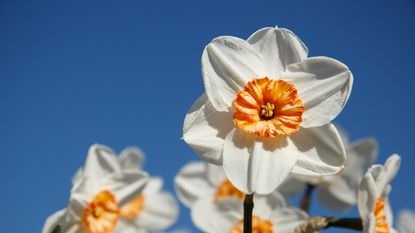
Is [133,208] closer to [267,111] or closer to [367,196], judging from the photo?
[267,111]

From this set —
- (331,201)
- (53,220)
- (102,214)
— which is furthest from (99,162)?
(331,201)

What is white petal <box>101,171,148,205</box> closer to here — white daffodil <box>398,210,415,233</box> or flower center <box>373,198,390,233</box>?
flower center <box>373,198,390,233</box>

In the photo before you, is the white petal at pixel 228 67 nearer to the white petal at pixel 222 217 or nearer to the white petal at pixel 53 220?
the white petal at pixel 222 217

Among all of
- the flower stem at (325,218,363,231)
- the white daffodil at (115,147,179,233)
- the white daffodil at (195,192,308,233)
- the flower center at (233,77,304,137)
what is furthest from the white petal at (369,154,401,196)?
the white daffodil at (115,147,179,233)

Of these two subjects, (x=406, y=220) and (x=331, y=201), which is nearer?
(x=331, y=201)

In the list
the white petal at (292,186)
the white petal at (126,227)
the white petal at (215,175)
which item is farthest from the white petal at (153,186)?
the white petal at (292,186)

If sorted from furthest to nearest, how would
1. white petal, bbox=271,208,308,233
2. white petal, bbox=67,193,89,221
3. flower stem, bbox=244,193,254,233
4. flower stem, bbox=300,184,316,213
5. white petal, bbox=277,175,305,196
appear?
white petal, bbox=277,175,305,196 < flower stem, bbox=300,184,316,213 < white petal, bbox=271,208,308,233 < white petal, bbox=67,193,89,221 < flower stem, bbox=244,193,254,233
